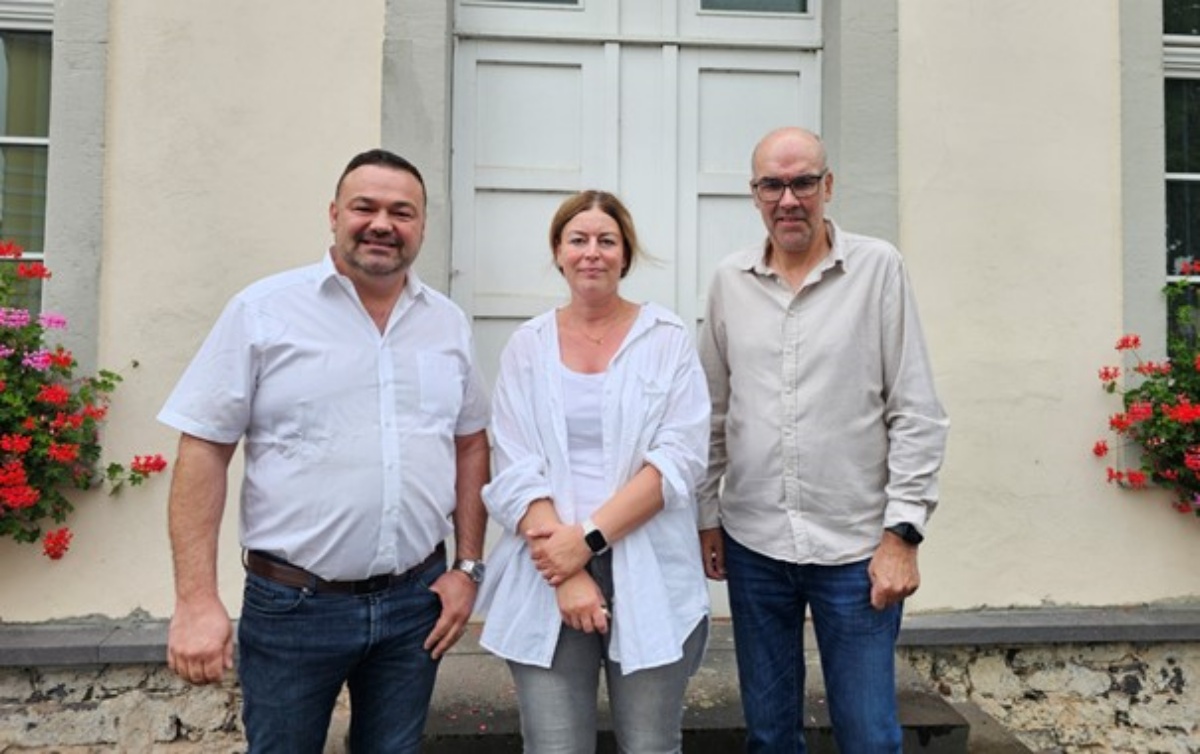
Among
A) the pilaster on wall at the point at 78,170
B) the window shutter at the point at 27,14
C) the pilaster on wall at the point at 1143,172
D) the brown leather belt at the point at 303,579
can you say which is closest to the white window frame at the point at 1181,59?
the pilaster on wall at the point at 1143,172

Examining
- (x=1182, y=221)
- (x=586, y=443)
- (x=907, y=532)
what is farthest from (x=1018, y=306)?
(x=586, y=443)

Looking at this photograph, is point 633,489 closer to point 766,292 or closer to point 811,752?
point 766,292

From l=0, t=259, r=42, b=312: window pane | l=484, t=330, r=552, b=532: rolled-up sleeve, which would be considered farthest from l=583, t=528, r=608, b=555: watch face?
l=0, t=259, r=42, b=312: window pane

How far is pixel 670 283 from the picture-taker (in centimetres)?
398

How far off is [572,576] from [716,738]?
1.20 meters

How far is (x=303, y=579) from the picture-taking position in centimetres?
198

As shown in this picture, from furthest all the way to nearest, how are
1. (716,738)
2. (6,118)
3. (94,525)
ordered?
(6,118) → (94,525) → (716,738)

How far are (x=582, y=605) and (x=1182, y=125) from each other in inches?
149

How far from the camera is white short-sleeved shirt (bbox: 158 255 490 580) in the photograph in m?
1.96

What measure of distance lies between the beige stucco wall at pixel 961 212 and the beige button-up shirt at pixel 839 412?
171cm

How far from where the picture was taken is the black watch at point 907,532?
2121 mm

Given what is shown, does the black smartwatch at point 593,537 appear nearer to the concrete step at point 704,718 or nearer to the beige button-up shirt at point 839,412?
the beige button-up shirt at point 839,412

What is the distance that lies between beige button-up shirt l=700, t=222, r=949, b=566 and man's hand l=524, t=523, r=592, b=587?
0.53 meters

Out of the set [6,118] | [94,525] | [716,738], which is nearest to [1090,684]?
[716,738]
